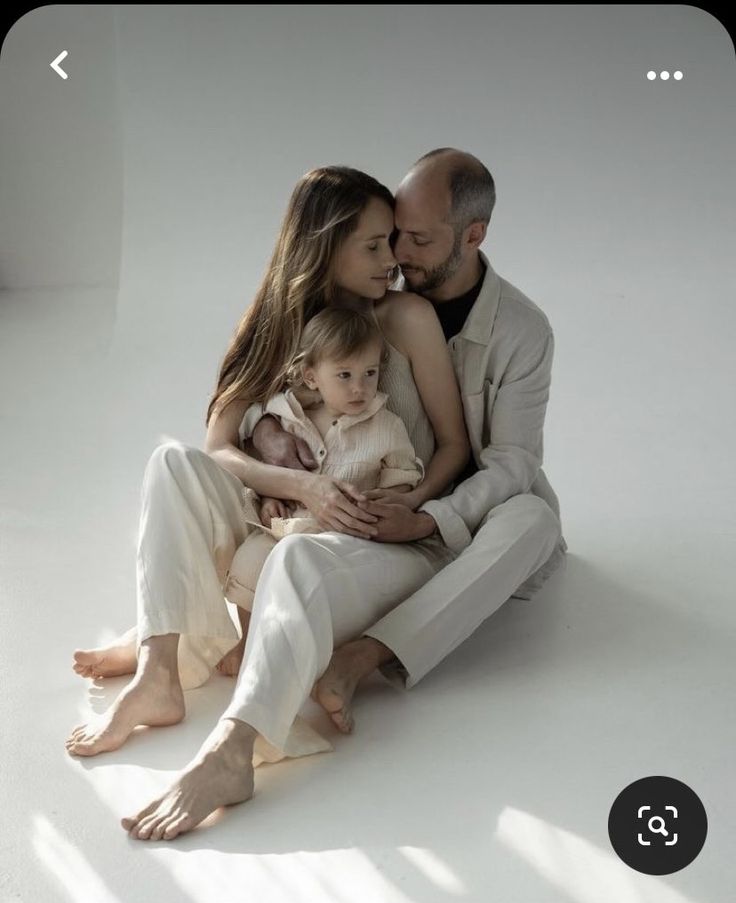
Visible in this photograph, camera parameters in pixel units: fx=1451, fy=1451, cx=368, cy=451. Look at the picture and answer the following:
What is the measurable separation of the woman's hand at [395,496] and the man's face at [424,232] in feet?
1.25

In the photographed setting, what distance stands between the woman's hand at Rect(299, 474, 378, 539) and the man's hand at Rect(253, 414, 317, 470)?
0.08m

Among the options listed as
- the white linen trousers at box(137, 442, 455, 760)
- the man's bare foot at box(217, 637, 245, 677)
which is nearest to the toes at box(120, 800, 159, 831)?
the white linen trousers at box(137, 442, 455, 760)

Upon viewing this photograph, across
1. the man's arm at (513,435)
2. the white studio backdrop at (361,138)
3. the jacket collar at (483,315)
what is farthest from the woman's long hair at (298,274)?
the white studio backdrop at (361,138)

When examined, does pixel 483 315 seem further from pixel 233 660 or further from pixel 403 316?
pixel 233 660

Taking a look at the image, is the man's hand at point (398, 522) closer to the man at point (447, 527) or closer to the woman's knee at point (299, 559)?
the man at point (447, 527)

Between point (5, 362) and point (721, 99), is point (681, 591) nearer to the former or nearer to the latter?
point (5, 362)

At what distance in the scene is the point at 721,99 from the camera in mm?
5191

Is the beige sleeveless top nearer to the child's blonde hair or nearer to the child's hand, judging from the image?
the child's blonde hair

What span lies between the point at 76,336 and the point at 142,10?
1266 mm

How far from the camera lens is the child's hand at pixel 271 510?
2234mm

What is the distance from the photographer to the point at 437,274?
7.88ft

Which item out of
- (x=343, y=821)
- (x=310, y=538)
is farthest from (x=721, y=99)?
(x=343, y=821)

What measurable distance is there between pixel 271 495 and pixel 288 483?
0.05 metres

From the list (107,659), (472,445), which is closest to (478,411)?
(472,445)
